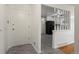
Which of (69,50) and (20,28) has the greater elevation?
(20,28)

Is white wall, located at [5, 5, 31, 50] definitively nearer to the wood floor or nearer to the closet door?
the closet door

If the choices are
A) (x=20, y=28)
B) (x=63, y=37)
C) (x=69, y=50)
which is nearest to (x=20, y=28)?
(x=20, y=28)

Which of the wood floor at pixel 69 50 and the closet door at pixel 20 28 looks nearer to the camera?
the wood floor at pixel 69 50

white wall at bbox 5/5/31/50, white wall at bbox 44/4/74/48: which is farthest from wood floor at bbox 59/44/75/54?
white wall at bbox 5/5/31/50

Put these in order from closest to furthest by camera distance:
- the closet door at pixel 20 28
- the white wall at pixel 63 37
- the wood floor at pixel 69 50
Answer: the wood floor at pixel 69 50 < the white wall at pixel 63 37 < the closet door at pixel 20 28

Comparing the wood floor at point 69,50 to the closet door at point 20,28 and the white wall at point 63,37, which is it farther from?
the closet door at point 20,28

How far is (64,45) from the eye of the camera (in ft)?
13.1

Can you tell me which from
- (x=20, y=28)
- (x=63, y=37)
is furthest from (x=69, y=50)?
(x=20, y=28)

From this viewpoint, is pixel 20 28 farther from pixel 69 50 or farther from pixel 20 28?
pixel 69 50

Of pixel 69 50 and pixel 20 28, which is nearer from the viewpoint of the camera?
pixel 69 50

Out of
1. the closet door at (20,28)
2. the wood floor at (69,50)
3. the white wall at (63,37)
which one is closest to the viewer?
the wood floor at (69,50)

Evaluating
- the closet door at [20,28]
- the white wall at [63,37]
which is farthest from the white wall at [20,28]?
the white wall at [63,37]
